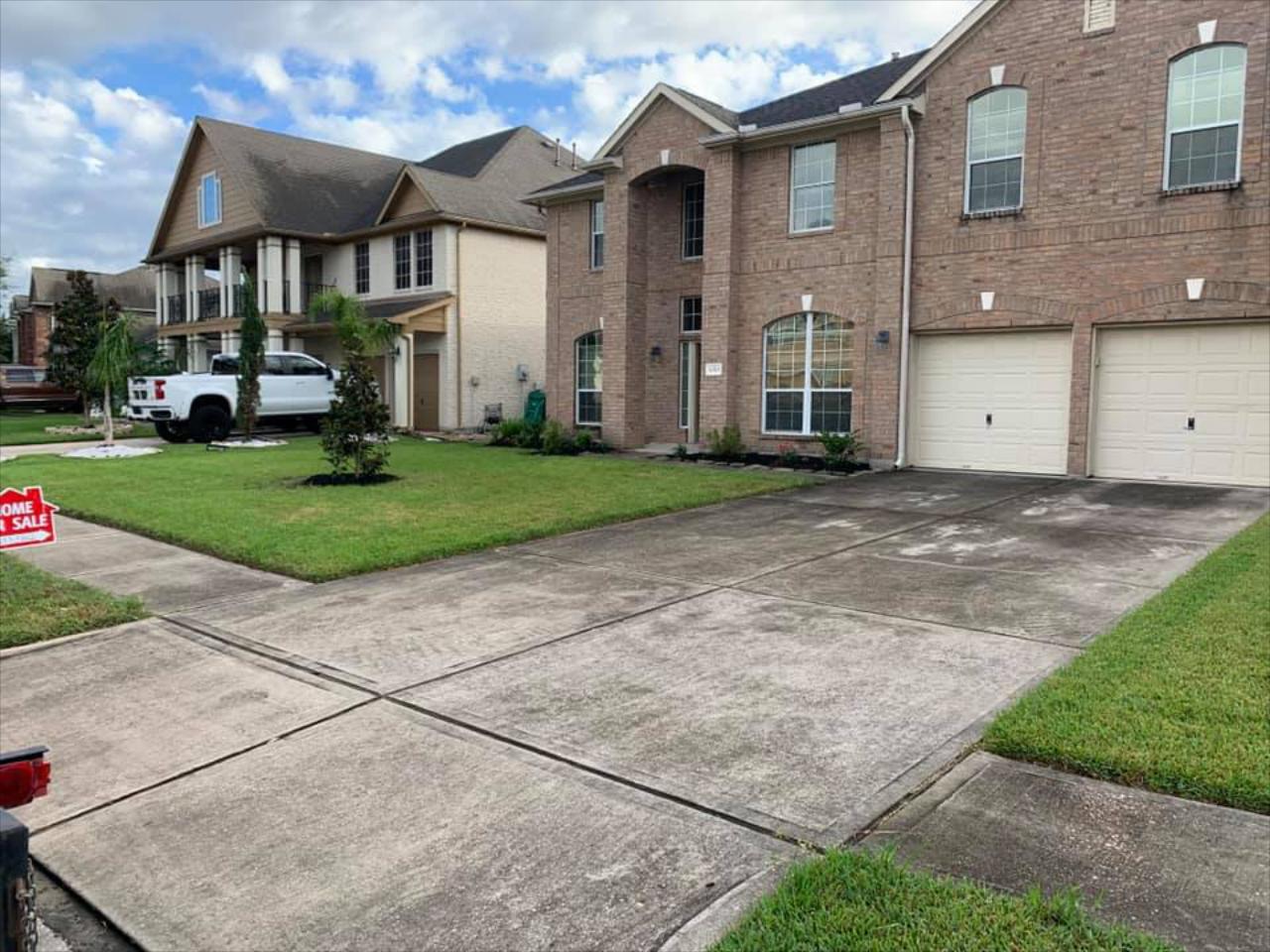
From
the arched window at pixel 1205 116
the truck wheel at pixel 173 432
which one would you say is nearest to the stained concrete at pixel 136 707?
the arched window at pixel 1205 116

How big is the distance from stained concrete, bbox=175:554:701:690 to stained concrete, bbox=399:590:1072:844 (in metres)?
0.37

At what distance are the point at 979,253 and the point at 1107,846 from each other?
43.2 feet

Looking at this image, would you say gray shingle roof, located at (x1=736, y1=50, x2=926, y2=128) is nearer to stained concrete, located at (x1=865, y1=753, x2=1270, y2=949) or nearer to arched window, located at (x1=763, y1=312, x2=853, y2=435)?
arched window, located at (x1=763, y1=312, x2=853, y2=435)

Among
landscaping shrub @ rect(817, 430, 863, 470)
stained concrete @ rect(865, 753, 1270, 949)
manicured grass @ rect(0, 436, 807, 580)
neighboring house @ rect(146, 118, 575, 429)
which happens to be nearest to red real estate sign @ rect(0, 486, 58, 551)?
stained concrete @ rect(865, 753, 1270, 949)

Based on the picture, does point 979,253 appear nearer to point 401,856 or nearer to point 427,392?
A: point 401,856

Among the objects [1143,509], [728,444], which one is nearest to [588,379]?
[728,444]

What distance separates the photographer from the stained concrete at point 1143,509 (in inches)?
384

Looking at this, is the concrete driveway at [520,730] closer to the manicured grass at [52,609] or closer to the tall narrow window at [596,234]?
the manicured grass at [52,609]

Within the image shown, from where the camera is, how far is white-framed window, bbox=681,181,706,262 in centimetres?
1931

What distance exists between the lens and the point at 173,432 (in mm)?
21516

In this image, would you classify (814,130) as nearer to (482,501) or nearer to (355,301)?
(482,501)

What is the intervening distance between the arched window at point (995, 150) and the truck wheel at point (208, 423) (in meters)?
16.4

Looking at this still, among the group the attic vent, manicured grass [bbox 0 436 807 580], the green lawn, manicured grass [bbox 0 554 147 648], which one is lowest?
manicured grass [bbox 0 554 147 648]

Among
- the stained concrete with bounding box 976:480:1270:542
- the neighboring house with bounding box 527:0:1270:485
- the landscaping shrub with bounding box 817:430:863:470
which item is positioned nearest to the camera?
the stained concrete with bounding box 976:480:1270:542
